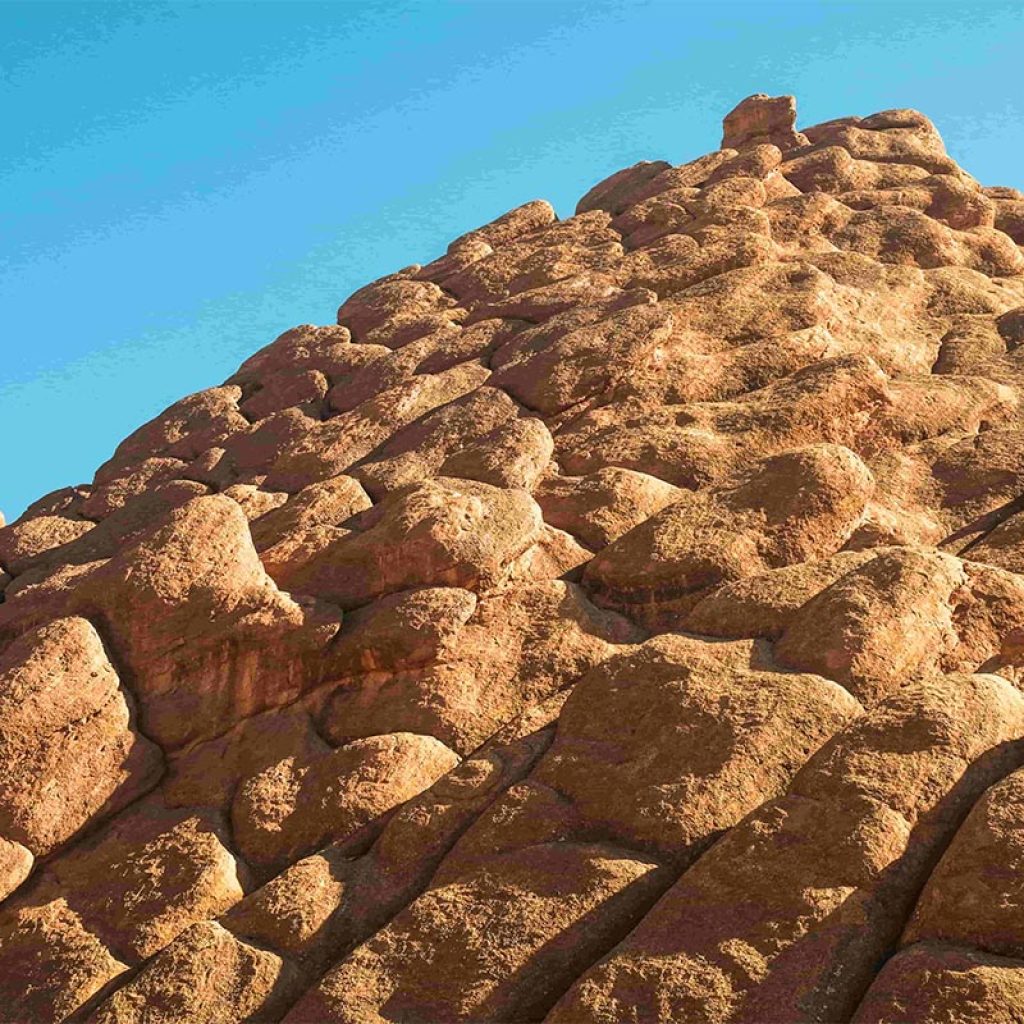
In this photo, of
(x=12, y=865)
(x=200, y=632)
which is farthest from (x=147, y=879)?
(x=200, y=632)

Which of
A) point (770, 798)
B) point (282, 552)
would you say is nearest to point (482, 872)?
point (770, 798)

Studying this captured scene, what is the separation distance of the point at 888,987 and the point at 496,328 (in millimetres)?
12150

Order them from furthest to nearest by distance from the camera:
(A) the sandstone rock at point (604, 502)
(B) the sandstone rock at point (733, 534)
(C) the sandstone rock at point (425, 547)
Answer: (A) the sandstone rock at point (604, 502)
(C) the sandstone rock at point (425, 547)
(B) the sandstone rock at point (733, 534)

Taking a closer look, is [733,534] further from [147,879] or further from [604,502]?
[147,879]

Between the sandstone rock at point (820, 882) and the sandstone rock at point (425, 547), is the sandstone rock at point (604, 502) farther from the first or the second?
the sandstone rock at point (820, 882)

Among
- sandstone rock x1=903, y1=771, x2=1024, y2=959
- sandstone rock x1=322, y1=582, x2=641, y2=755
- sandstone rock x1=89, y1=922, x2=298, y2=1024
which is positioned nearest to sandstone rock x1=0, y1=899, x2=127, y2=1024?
sandstone rock x1=89, y1=922, x2=298, y2=1024

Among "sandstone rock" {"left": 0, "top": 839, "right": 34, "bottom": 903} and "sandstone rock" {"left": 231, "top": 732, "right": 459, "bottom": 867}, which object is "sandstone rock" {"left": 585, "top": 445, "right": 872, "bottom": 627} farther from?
"sandstone rock" {"left": 0, "top": 839, "right": 34, "bottom": 903}

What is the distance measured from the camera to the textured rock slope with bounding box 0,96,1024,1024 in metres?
8.09

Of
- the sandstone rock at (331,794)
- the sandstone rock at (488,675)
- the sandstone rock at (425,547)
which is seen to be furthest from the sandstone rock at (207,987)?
the sandstone rock at (425,547)

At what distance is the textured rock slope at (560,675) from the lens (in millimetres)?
8094

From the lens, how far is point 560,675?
1130cm

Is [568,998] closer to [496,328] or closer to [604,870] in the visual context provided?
[604,870]

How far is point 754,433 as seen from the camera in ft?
46.4

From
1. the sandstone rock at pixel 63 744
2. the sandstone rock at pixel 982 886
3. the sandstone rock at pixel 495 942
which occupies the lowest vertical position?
the sandstone rock at pixel 982 886
